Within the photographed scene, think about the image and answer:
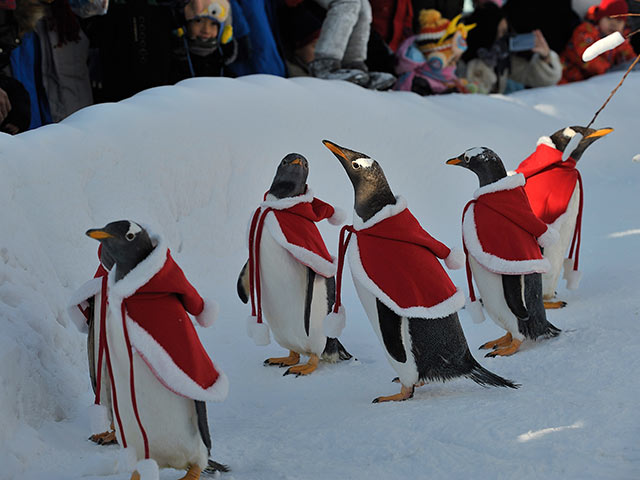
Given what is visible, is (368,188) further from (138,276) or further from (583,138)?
(583,138)

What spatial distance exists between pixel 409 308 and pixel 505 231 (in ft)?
1.81

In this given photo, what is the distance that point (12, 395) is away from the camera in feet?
6.59

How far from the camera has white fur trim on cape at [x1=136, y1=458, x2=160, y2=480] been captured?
5.60 ft

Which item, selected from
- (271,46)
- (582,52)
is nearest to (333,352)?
(271,46)

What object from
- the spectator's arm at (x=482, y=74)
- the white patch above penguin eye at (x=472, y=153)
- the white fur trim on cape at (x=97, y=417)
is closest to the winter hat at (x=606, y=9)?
the spectator's arm at (x=482, y=74)

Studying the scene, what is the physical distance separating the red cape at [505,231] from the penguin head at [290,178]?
0.56 metres

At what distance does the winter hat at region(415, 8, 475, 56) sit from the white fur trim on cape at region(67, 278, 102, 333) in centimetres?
388

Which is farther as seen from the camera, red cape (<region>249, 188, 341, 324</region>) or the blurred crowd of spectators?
the blurred crowd of spectators

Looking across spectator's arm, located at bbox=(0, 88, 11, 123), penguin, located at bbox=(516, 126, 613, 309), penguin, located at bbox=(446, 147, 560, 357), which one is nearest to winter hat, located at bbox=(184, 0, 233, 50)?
spectator's arm, located at bbox=(0, 88, 11, 123)

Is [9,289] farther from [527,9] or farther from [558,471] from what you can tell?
[527,9]

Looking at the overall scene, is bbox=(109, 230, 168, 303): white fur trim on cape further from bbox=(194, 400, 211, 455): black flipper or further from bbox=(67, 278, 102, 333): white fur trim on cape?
bbox=(194, 400, 211, 455): black flipper

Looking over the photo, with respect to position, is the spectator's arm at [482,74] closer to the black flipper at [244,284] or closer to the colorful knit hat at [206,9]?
the colorful knit hat at [206,9]

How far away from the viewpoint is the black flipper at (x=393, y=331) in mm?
2283

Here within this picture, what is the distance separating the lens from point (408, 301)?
88.6 inches
